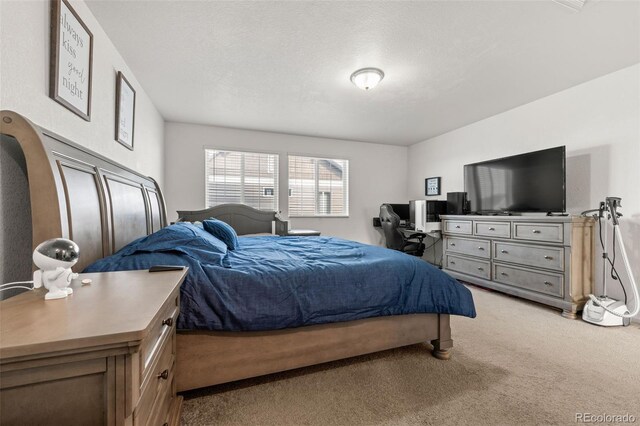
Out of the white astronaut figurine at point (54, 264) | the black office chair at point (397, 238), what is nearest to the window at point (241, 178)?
the black office chair at point (397, 238)

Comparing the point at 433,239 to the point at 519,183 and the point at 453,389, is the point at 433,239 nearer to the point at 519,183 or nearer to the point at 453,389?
the point at 519,183

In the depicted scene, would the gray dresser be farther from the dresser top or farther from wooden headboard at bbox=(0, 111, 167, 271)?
wooden headboard at bbox=(0, 111, 167, 271)

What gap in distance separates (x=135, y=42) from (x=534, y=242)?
4303mm

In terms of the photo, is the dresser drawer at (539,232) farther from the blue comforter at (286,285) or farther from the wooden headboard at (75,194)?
the wooden headboard at (75,194)

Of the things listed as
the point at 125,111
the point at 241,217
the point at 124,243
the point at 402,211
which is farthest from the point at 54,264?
the point at 402,211

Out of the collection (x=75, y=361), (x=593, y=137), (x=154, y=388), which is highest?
(x=593, y=137)

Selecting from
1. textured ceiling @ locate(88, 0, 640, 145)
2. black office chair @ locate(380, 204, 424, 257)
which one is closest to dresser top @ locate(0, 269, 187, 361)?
textured ceiling @ locate(88, 0, 640, 145)

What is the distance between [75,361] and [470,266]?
13.3 ft

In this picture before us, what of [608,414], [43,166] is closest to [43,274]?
[43,166]

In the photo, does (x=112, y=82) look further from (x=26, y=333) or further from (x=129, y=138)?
(x=26, y=333)

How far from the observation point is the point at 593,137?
288 centimetres

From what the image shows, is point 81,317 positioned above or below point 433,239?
above

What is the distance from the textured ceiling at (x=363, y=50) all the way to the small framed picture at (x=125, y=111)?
247 mm

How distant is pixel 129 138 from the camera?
2588 mm
